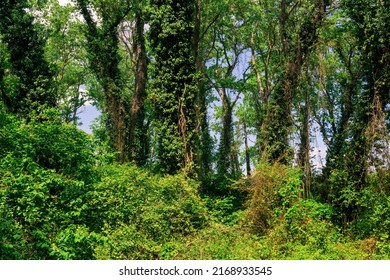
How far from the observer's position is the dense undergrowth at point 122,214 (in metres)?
14.6

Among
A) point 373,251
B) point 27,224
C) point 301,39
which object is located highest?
point 301,39

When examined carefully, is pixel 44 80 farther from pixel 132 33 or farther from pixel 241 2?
pixel 241 2

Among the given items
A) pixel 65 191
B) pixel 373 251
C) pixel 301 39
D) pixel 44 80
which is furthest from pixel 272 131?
pixel 65 191

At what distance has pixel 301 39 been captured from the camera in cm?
2545

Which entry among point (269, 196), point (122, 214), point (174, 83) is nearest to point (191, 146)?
point (174, 83)

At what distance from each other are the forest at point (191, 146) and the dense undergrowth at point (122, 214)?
0.05 metres

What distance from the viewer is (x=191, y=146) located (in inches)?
928

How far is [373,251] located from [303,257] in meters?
5.08

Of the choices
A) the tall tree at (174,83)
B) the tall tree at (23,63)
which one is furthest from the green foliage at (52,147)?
the tall tree at (23,63)

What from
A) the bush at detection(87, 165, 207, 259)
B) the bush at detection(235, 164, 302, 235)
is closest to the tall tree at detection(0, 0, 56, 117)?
the bush at detection(87, 165, 207, 259)

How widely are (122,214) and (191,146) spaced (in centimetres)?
784

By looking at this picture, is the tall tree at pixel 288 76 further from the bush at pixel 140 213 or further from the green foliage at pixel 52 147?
the green foliage at pixel 52 147

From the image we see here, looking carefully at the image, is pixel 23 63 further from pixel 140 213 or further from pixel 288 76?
pixel 288 76

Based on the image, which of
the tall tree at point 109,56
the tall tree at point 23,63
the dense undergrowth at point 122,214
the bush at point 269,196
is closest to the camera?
the dense undergrowth at point 122,214
